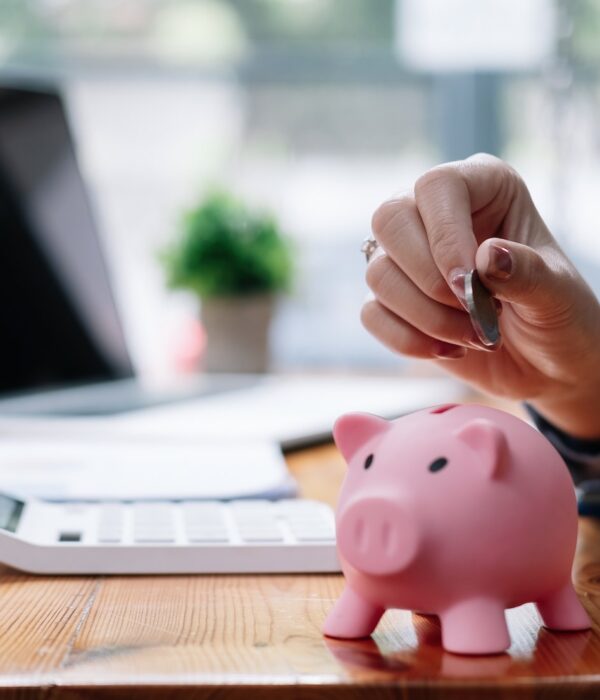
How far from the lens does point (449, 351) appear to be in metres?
0.57

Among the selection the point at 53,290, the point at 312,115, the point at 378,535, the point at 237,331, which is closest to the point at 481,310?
A: the point at 378,535

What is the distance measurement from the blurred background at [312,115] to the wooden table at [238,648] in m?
1.48

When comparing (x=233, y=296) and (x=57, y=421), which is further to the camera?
(x=233, y=296)

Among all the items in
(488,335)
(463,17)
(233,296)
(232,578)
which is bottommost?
(233,296)

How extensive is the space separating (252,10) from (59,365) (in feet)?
3.25

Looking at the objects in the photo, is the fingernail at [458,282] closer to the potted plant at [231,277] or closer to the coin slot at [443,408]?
the coin slot at [443,408]

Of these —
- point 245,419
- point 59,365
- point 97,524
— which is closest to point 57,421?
point 245,419

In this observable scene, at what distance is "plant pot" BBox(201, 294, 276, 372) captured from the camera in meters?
1.56

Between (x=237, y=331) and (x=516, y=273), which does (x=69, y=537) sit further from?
(x=237, y=331)

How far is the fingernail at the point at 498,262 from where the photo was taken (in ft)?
1.49

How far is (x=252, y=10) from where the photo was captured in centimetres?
197

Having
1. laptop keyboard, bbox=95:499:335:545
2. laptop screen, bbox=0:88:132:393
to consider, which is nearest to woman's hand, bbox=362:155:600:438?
laptop keyboard, bbox=95:499:335:545

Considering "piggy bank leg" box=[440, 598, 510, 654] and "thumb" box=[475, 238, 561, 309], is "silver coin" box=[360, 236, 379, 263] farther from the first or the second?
"piggy bank leg" box=[440, 598, 510, 654]

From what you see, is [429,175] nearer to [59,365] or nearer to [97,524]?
[97,524]
